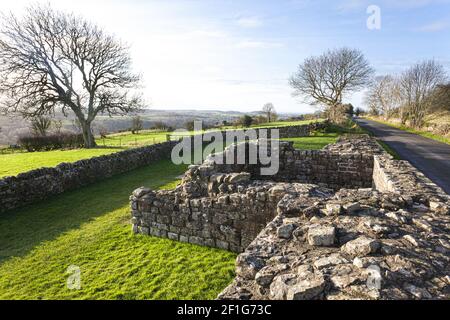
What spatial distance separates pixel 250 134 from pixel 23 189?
20860mm

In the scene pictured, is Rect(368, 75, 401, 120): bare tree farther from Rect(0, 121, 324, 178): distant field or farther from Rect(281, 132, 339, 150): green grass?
Rect(0, 121, 324, 178): distant field

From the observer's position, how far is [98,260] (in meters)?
6.00

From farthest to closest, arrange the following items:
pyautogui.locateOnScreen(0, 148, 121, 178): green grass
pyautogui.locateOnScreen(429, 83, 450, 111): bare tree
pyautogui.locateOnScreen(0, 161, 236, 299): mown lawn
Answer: pyautogui.locateOnScreen(429, 83, 450, 111): bare tree
pyautogui.locateOnScreen(0, 148, 121, 178): green grass
pyautogui.locateOnScreen(0, 161, 236, 299): mown lawn

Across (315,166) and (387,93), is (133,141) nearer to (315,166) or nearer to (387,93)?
(315,166)

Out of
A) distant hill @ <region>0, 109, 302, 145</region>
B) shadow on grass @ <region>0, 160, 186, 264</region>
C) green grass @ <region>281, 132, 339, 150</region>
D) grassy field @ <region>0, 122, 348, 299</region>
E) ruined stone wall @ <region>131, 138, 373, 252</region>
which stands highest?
distant hill @ <region>0, 109, 302, 145</region>

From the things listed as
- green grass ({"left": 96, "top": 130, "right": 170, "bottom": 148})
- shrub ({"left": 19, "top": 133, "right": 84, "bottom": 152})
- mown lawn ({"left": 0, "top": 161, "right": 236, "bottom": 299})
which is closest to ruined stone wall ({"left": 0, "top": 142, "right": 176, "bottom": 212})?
mown lawn ({"left": 0, "top": 161, "right": 236, "bottom": 299})

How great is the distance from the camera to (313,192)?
5770 millimetres

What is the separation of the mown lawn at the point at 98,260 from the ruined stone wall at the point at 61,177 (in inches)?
29.9

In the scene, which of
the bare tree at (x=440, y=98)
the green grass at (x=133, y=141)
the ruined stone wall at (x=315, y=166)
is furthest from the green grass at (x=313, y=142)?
the bare tree at (x=440, y=98)

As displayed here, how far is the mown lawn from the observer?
4922mm

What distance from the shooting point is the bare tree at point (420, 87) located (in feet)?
121

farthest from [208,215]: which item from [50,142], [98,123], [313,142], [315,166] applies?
[98,123]

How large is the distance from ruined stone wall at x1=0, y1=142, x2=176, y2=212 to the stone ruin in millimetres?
5351
